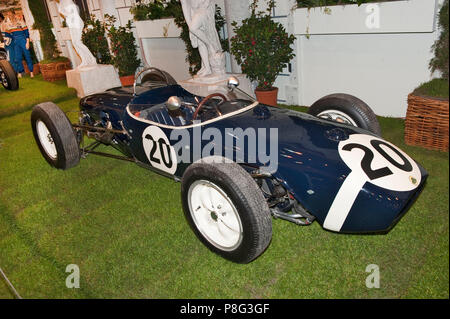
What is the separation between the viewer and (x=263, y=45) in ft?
18.4

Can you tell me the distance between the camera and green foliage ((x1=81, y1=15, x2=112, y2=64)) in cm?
519

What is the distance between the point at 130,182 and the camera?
399 cm

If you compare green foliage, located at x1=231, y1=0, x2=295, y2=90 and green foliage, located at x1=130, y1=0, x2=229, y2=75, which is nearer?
green foliage, located at x1=231, y1=0, x2=295, y2=90

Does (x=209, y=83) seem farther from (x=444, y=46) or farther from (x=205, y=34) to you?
(x=444, y=46)

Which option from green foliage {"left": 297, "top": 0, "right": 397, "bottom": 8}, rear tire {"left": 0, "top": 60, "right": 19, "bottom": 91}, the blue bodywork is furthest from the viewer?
rear tire {"left": 0, "top": 60, "right": 19, "bottom": 91}

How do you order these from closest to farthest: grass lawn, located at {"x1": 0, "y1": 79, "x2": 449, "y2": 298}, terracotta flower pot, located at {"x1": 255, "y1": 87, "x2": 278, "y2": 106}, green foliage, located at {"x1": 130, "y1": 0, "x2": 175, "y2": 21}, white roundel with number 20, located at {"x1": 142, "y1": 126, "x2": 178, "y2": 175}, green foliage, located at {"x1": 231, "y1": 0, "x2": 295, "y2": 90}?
grass lawn, located at {"x1": 0, "y1": 79, "x2": 449, "y2": 298}
white roundel with number 20, located at {"x1": 142, "y1": 126, "x2": 178, "y2": 175}
green foliage, located at {"x1": 231, "y1": 0, "x2": 295, "y2": 90}
terracotta flower pot, located at {"x1": 255, "y1": 87, "x2": 278, "y2": 106}
green foliage, located at {"x1": 130, "y1": 0, "x2": 175, "y2": 21}

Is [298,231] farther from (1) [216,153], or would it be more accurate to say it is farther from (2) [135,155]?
(2) [135,155]

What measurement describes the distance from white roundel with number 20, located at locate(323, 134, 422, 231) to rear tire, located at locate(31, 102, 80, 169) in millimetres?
2993

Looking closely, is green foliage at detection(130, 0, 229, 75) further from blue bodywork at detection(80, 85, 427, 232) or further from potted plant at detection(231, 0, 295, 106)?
blue bodywork at detection(80, 85, 427, 232)

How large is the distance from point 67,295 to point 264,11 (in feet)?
16.7

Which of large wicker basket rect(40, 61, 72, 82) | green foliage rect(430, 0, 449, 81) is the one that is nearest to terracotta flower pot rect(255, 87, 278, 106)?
green foliage rect(430, 0, 449, 81)

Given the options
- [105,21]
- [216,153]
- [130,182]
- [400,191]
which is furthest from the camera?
[105,21]

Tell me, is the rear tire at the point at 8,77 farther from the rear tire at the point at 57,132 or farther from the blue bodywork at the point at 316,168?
the blue bodywork at the point at 316,168
